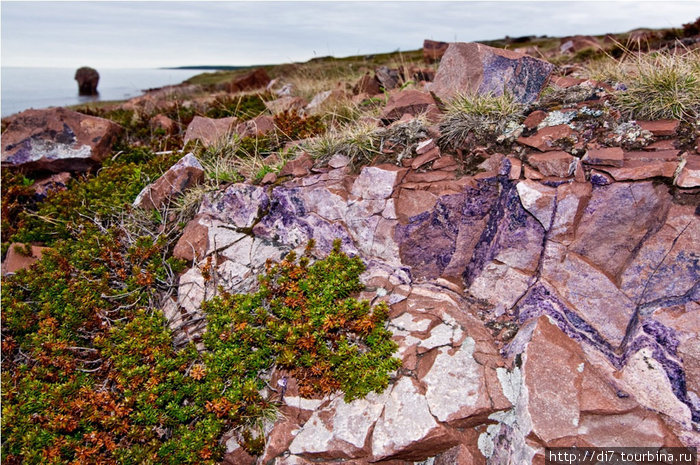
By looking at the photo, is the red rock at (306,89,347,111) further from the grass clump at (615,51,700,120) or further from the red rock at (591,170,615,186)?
the red rock at (591,170,615,186)

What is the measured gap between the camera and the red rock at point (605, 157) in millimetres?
4648

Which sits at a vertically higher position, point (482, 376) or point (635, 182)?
point (635, 182)

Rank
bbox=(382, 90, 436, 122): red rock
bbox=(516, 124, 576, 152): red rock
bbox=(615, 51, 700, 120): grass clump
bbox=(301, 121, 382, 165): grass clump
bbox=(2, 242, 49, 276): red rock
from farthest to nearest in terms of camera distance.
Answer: bbox=(2, 242, 49, 276): red rock, bbox=(382, 90, 436, 122): red rock, bbox=(301, 121, 382, 165): grass clump, bbox=(516, 124, 576, 152): red rock, bbox=(615, 51, 700, 120): grass clump

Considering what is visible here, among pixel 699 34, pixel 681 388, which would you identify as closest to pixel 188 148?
pixel 681 388

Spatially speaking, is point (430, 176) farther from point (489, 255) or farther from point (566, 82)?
point (566, 82)

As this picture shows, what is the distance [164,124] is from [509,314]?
1004 centimetres

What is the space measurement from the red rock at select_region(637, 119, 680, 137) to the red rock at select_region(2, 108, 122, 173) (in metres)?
9.70

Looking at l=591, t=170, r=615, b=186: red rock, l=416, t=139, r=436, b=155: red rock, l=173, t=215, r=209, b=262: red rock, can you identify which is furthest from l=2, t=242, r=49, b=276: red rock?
l=591, t=170, r=615, b=186: red rock

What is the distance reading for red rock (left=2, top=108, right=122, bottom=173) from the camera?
358 inches

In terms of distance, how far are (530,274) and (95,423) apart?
4696mm

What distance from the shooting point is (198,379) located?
179 inches

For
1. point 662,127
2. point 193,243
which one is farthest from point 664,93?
point 193,243

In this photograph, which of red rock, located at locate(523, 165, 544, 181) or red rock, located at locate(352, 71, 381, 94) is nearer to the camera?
red rock, located at locate(523, 165, 544, 181)

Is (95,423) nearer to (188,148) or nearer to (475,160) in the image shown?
(475,160)
